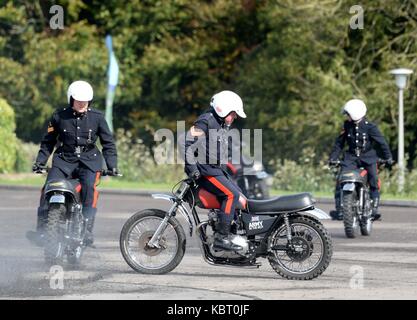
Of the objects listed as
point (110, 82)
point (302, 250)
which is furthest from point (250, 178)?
point (110, 82)

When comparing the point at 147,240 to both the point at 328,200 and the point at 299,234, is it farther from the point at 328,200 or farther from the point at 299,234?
the point at 328,200

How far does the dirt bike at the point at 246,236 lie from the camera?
11.9 meters

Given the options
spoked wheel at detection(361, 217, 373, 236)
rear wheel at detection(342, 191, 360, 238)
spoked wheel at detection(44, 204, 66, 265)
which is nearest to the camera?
spoked wheel at detection(44, 204, 66, 265)

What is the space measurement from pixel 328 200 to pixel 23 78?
1670cm

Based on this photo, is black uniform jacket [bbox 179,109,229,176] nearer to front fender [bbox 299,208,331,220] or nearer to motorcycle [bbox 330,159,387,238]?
front fender [bbox 299,208,331,220]

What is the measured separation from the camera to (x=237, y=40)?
3966cm

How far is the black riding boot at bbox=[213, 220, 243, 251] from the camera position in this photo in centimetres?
1200

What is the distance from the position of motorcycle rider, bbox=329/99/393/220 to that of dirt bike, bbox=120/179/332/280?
516cm

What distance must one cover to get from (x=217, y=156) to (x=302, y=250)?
125cm

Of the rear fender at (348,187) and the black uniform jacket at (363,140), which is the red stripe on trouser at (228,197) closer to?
the rear fender at (348,187)

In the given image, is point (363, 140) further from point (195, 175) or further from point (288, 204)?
point (195, 175)

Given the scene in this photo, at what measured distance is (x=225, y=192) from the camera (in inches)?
475

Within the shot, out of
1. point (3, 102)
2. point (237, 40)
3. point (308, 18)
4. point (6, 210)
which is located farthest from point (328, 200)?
point (237, 40)

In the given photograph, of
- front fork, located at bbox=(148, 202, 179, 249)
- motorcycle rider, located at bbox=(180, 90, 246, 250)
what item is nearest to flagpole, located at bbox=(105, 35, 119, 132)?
motorcycle rider, located at bbox=(180, 90, 246, 250)
